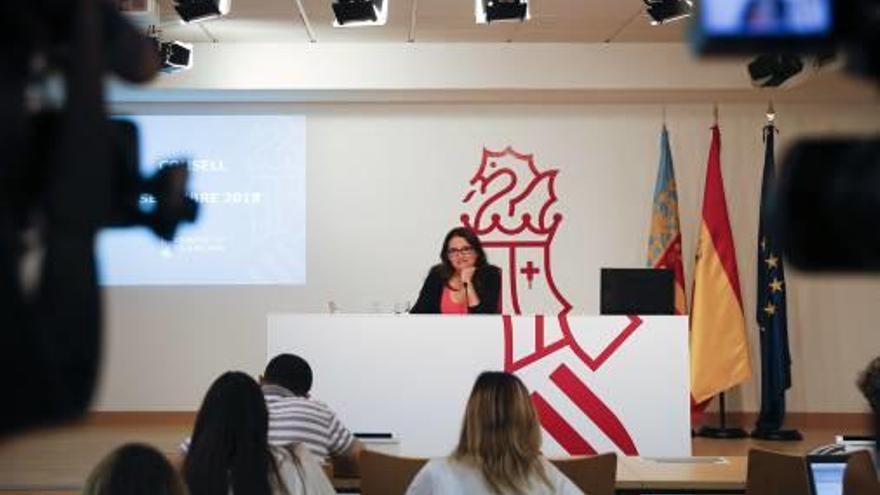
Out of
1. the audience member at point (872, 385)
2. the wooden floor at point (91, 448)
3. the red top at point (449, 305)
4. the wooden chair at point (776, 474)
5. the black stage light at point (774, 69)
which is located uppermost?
the black stage light at point (774, 69)

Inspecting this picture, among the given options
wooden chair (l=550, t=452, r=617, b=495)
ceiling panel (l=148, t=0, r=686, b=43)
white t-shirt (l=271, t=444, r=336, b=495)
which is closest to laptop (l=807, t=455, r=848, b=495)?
wooden chair (l=550, t=452, r=617, b=495)

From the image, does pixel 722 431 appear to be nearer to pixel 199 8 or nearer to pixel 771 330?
pixel 771 330

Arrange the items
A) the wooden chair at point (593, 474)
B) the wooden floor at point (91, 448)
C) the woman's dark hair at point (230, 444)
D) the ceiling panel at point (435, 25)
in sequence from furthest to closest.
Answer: the ceiling panel at point (435, 25) → the wooden floor at point (91, 448) → the wooden chair at point (593, 474) → the woman's dark hair at point (230, 444)

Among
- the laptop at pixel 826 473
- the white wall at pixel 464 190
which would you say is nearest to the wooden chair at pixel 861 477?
the laptop at pixel 826 473

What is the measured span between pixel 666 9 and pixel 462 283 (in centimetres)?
234

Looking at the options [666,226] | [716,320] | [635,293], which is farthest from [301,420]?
[666,226]

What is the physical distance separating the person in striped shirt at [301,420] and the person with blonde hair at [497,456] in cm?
66

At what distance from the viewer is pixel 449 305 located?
19.5 feet

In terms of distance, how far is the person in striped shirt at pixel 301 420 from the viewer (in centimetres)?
402

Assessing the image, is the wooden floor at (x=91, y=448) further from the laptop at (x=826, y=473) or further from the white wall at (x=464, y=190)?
Answer: the laptop at (x=826, y=473)

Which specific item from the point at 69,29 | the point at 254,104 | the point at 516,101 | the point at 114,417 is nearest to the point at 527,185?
the point at 516,101

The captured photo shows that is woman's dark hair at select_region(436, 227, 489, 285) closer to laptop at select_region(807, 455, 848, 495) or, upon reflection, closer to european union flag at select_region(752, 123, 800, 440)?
laptop at select_region(807, 455, 848, 495)

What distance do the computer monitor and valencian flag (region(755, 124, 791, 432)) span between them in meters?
3.12

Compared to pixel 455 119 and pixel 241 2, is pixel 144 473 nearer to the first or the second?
pixel 241 2
